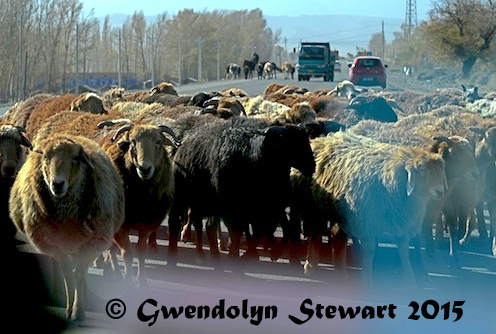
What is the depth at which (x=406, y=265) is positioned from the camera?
26.1 ft

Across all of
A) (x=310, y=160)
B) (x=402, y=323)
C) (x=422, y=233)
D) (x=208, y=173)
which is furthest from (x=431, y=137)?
(x=402, y=323)

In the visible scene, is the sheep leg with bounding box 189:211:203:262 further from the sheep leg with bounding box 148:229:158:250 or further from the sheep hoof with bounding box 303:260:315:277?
the sheep hoof with bounding box 303:260:315:277

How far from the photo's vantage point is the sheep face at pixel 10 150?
8.84 m

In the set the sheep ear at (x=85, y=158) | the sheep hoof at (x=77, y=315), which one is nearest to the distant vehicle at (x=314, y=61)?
the sheep ear at (x=85, y=158)

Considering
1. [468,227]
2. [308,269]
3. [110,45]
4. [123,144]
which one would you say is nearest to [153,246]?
[123,144]

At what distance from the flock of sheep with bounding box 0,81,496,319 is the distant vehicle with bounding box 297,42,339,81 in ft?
129

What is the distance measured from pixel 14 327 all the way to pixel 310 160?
3223 millimetres

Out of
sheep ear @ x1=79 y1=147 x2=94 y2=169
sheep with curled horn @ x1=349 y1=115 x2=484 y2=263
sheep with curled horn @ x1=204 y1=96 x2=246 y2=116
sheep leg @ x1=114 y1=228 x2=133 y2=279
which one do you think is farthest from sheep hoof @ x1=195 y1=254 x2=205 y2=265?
sheep with curled horn @ x1=204 y1=96 x2=246 y2=116

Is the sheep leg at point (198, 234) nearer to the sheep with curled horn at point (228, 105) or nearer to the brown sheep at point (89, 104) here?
the sheep with curled horn at point (228, 105)

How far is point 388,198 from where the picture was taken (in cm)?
791

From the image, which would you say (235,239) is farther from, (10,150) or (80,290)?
(10,150)

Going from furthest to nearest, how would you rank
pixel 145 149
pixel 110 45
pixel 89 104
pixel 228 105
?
pixel 110 45, pixel 89 104, pixel 228 105, pixel 145 149

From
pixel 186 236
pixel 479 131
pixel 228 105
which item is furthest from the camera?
pixel 228 105

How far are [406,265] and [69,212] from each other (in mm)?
3043
